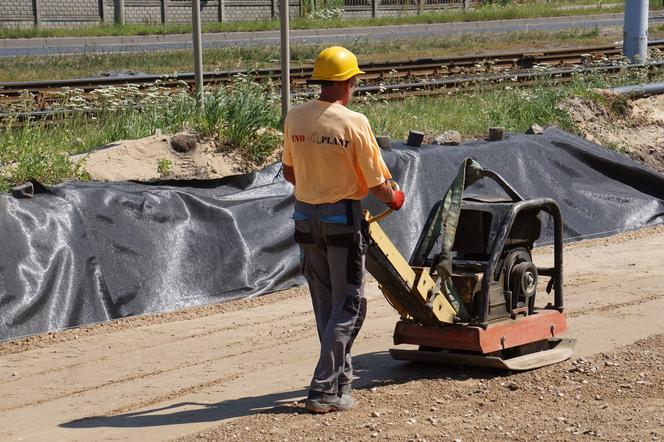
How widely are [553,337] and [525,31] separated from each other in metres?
30.4

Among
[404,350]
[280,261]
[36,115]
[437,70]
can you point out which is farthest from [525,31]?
[404,350]

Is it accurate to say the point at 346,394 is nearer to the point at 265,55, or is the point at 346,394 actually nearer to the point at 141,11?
the point at 265,55

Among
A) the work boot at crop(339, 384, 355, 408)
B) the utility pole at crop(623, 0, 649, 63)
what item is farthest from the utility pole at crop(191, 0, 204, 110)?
the utility pole at crop(623, 0, 649, 63)

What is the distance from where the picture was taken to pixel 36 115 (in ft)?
46.1

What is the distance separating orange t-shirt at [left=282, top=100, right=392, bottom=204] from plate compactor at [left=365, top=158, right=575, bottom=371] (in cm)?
49

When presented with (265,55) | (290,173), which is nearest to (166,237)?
(290,173)

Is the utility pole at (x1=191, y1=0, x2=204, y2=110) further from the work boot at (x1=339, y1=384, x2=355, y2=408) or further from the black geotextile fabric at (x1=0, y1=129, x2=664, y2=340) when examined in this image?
the work boot at (x1=339, y1=384, x2=355, y2=408)

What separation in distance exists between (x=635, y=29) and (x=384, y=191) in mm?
13613

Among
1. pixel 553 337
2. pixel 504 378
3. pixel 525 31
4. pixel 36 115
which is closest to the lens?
pixel 504 378

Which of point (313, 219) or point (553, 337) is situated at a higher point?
point (313, 219)

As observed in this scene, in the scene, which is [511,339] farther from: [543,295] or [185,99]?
[185,99]

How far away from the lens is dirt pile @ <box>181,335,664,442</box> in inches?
242

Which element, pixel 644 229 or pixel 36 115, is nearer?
pixel 644 229

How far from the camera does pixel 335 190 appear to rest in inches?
250
